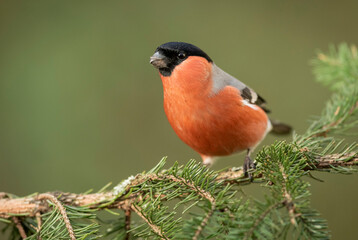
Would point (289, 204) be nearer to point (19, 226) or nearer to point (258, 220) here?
point (258, 220)

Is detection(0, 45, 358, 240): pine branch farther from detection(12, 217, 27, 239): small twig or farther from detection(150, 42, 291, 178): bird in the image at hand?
detection(150, 42, 291, 178): bird

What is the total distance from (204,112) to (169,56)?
0.37 m

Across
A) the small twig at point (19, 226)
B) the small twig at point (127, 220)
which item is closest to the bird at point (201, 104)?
the small twig at point (127, 220)

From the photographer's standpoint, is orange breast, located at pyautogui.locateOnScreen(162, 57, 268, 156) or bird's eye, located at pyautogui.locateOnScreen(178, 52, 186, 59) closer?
orange breast, located at pyautogui.locateOnScreen(162, 57, 268, 156)

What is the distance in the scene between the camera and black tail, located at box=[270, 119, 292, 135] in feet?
10.3

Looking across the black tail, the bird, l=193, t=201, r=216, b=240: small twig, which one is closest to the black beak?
the bird

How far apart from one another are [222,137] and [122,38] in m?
2.52

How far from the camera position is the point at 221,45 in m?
4.53

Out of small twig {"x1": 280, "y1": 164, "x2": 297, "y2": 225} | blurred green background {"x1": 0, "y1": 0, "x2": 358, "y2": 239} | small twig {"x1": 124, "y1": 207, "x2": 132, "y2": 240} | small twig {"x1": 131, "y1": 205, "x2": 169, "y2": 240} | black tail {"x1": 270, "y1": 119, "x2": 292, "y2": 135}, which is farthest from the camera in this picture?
blurred green background {"x1": 0, "y1": 0, "x2": 358, "y2": 239}

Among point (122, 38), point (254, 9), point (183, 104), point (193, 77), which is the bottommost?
point (183, 104)

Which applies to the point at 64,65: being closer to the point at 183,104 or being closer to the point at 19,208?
the point at 183,104

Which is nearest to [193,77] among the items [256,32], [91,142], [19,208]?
[19,208]

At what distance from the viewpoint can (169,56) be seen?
2.16 m

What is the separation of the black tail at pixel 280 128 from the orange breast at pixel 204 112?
900 millimetres
